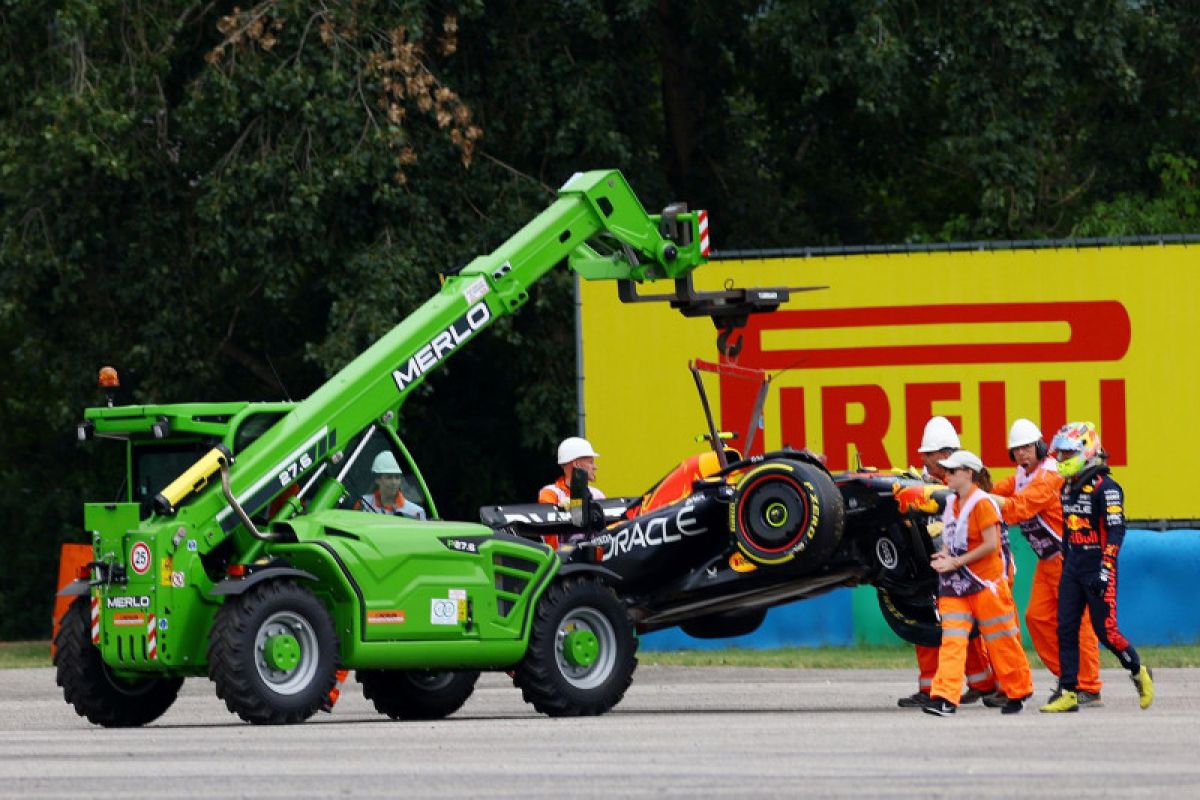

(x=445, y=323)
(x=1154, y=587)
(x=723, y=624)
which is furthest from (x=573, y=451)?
(x=1154, y=587)

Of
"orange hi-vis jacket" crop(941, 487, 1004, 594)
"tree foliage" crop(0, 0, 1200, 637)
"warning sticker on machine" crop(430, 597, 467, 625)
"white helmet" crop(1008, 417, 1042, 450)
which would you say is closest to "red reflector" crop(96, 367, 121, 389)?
"warning sticker on machine" crop(430, 597, 467, 625)

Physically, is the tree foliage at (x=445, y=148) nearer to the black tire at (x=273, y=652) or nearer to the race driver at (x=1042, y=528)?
the race driver at (x=1042, y=528)

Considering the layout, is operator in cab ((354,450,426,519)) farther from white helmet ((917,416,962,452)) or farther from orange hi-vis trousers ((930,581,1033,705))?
orange hi-vis trousers ((930,581,1033,705))

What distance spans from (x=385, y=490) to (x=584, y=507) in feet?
4.73

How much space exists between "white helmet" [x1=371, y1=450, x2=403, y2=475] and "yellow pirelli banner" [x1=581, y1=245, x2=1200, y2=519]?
10151 mm

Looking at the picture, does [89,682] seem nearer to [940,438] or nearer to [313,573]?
[313,573]

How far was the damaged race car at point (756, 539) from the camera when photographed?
17.3m

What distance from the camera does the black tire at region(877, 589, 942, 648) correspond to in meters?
17.6

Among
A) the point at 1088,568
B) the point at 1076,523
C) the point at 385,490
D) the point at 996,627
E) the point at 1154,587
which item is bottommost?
the point at 1154,587

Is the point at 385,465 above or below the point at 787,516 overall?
above

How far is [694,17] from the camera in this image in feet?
103

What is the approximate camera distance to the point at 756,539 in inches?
685

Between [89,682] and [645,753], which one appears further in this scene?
[89,682]

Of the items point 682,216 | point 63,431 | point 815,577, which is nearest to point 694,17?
point 63,431
